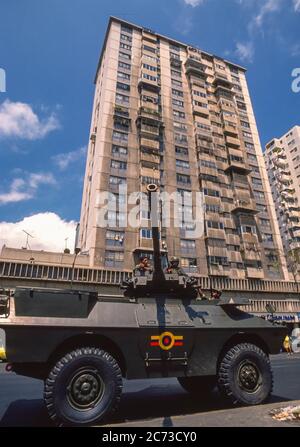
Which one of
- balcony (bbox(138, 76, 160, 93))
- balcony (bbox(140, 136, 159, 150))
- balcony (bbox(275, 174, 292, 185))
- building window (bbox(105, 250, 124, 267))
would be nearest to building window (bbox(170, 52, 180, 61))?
balcony (bbox(138, 76, 160, 93))

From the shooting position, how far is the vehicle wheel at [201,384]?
22.5 feet

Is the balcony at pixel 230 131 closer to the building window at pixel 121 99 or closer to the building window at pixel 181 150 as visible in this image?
the building window at pixel 181 150

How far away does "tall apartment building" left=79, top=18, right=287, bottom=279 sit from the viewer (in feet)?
139

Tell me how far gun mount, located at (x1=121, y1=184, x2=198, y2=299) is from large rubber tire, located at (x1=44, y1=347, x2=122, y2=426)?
159 cm

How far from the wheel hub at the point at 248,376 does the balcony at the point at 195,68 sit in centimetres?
6174

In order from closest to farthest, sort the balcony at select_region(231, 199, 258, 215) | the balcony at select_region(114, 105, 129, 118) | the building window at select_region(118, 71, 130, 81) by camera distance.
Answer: the balcony at select_region(114, 105, 129, 118), the balcony at select_region(231, 199, 258, 215), the building window at select_region(118, 71, 130, 81)

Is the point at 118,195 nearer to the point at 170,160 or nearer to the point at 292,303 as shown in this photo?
the point at 170,160

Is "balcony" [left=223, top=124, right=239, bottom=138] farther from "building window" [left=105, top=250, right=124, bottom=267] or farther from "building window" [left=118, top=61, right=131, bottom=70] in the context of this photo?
"building window" [left=105, top=250, right=124, bottom=267]

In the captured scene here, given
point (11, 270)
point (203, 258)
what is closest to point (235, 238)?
point (203, 258)

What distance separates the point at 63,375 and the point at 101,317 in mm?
1047

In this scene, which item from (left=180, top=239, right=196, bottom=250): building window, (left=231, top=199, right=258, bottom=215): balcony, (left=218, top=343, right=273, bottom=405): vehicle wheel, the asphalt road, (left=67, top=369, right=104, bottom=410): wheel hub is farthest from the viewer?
(left=231, top=199, right=258, bottom=215): balcony

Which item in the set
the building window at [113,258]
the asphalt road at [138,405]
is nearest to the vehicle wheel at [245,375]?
the asphalt road at [138,405]

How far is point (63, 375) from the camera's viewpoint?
450cm

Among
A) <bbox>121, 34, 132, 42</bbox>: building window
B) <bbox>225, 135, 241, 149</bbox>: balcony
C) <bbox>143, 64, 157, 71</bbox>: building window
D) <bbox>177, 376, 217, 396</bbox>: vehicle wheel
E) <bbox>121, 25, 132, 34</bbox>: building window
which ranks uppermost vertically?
<bbox>121, 25, 132, 34</bbox>: building window
